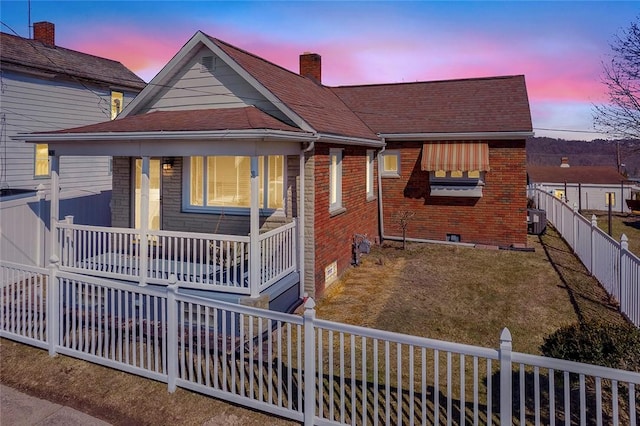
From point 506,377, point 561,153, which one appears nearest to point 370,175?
point 506,377

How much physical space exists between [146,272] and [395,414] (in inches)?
220

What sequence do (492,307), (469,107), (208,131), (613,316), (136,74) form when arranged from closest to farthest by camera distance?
(208,131), (613,316), (492,307), (469,107), (136,74)

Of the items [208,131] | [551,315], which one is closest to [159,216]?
[208,131]

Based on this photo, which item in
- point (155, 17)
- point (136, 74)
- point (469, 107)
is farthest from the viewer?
point (136, 74)

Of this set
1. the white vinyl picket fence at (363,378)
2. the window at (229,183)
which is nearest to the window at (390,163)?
the window at (229,183)

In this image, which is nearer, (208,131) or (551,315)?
(208,131)

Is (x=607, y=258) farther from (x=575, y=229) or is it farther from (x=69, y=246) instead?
(x=69, y=246)

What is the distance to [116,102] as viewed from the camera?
779 inches

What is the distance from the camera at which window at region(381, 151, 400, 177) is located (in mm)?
15891

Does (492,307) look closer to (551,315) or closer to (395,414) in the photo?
(551,315)

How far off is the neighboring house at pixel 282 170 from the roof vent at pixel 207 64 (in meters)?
0.02

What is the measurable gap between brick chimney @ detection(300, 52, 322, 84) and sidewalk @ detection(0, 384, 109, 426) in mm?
14425

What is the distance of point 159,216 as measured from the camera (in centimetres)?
1100

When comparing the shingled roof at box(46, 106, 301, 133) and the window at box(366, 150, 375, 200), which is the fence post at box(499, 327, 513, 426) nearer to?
the shingled roof at box(46, 106, 301, 133)
